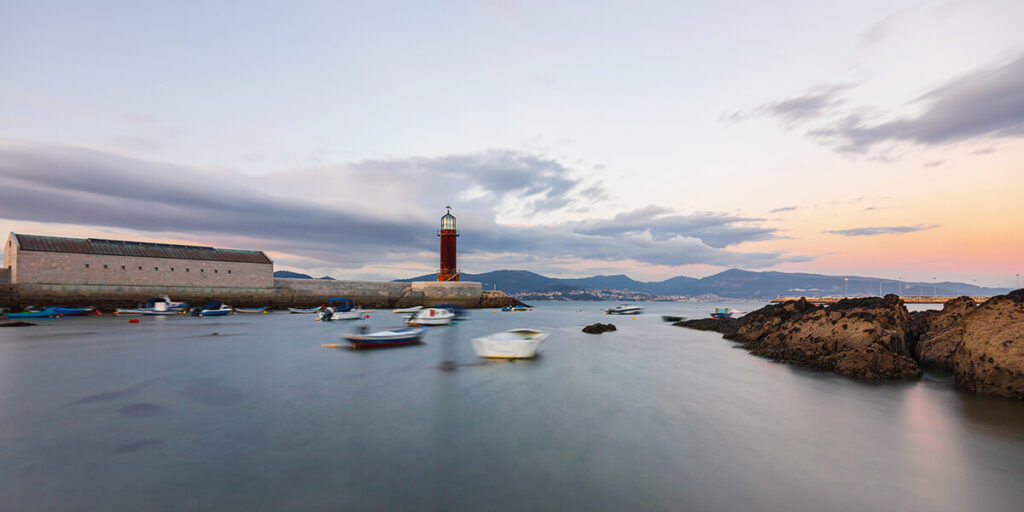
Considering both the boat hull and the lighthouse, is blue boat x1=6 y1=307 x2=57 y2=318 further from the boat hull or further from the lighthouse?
the lighthouse

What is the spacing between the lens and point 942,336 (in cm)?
Answer: 1450

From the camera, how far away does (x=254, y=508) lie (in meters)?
4.95

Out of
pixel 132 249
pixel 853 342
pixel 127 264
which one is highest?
pixel 132 249

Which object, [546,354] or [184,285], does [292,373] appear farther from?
[184,285]

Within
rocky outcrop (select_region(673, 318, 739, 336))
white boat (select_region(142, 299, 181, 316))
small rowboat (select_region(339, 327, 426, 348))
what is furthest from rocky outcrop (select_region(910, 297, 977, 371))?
white boat (select_region(142, 299, 181, 316))

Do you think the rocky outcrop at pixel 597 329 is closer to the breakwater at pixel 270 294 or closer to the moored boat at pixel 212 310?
the breakwater at pixel 270 294

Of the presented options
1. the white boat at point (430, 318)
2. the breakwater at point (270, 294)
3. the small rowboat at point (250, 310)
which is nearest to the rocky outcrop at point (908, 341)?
the white boat at point (430, 318)

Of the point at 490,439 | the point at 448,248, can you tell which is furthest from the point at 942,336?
the point at 448,248

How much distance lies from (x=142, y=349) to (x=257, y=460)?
17528 mm

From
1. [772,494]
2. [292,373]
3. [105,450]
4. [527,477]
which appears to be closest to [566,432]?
[527,477]

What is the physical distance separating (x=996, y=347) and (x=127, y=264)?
57.9 m

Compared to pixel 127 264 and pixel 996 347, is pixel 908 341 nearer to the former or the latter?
pixel 996 347

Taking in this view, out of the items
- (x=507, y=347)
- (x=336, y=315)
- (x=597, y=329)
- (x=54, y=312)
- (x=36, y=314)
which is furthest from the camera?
(x=336, y=315)

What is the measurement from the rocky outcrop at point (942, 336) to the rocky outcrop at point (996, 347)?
10.8 ft
